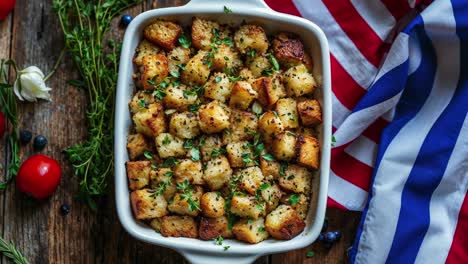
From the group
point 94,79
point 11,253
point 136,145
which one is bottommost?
point 11,253

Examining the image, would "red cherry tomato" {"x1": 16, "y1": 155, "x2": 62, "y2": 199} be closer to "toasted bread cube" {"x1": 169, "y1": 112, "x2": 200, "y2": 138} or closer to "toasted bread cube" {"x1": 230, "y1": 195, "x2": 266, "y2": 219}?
"toasted bread cube" {"x1": 169, "y1": 112, "x2": 200, "y2": 138}

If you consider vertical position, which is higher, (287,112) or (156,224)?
(287,112)

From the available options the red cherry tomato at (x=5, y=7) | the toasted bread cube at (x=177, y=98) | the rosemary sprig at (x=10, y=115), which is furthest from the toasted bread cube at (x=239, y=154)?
the red cherry tomato at (x=5, y=7)

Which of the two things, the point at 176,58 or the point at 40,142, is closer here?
the point at 176,58

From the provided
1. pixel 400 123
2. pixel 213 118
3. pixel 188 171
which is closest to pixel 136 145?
pixel 188 171

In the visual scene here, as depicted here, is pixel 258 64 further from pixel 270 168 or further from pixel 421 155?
pixel 421 155

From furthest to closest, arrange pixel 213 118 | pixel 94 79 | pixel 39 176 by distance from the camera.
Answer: pixel 94 79 < pixel 39 176 < pixel 213 118
